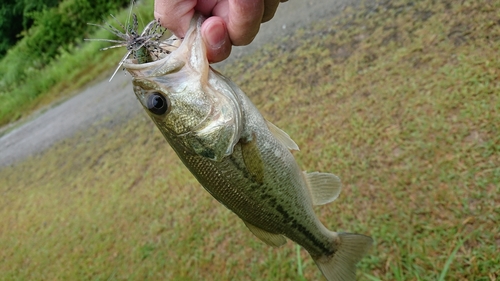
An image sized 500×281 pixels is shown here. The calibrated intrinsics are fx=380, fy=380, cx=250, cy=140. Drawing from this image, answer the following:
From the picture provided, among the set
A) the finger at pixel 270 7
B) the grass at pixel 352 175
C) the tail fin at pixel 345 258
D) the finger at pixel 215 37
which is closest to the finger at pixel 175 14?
the finger at pixel 215 37

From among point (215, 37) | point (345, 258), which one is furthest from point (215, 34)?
point (345, 258)

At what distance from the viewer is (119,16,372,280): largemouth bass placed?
1.38 meters

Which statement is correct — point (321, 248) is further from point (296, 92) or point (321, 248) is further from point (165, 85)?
point (296, 92)

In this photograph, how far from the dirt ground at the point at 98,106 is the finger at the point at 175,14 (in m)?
4.76

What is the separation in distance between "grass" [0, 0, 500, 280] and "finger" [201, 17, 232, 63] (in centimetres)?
176

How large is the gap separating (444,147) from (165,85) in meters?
2.51

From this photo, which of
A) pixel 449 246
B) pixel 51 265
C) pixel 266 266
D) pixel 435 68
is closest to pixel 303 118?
pixel 435 68

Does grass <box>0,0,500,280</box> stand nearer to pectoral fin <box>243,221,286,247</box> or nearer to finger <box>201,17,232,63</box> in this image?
pectoral fin <box>243,221,286,247</box>

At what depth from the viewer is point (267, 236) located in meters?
1.75

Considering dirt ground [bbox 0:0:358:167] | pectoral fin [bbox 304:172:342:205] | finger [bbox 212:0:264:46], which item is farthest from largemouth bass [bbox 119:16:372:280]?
dirt ground [bbox 0:0:358:167]

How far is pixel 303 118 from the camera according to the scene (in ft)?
13.6

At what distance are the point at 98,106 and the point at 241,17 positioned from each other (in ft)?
27.3

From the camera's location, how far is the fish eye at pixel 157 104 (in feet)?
4.50

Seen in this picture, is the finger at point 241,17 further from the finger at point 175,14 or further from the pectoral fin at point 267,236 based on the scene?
the pectoral fin at point 267,236
